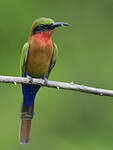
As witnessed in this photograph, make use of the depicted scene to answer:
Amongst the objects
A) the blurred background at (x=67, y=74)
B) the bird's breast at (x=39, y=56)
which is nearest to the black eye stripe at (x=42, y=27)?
the bird's breast at (x=39, y=56)

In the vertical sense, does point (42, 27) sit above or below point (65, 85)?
above

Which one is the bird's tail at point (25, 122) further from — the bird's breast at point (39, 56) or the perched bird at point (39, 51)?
the bird's breast at point (39, 56)

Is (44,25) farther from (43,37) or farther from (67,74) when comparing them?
(67,74)

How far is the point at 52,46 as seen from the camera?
7.49 meters

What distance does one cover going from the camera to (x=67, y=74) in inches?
405

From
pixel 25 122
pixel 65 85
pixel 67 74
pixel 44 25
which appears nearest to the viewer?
pixel 65 85

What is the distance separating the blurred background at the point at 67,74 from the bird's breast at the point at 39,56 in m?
2.35

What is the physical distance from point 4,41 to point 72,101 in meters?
1.37

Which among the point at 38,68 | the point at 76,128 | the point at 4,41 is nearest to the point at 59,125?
the point at 76,128

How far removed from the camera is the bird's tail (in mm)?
7793

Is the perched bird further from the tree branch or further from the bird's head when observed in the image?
the tree branch

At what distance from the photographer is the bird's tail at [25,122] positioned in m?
7.79

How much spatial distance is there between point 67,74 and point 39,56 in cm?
291

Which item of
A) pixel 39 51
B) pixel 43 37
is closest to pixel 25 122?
pixel 39 51
